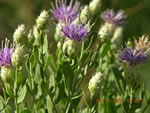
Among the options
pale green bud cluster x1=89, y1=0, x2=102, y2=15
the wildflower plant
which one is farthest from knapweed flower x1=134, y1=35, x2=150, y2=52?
pale green bud cluster x1=89, y1=0, x2=102, y2=15

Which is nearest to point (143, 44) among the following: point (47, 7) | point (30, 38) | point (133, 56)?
point (133, 56)

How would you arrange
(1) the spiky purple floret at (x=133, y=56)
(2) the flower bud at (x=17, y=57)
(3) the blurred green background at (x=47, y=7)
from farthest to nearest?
(3) the blurred green background at (x=47, y=7) → (1) the spiky purple floret at (x=133, y=56) → (2) the flower bud at (x=17, y=57)

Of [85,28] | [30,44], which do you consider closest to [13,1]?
[30,44]

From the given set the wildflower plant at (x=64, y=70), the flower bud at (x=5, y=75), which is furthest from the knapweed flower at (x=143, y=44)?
the flower bud at (x=5, y=75)

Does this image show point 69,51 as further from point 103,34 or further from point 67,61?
point 103,34

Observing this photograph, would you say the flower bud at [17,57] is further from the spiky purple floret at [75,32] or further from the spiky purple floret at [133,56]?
the spiky purple floret at [133,56]

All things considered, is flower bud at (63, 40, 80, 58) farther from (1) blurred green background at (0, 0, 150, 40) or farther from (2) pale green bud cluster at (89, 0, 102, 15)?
(1) blurred green background at (0, 0, 150, 40)
